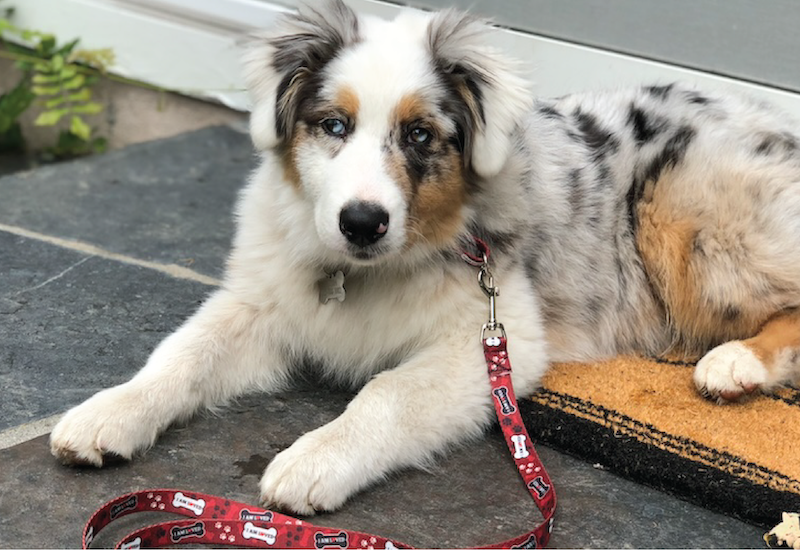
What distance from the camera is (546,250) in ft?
12.1

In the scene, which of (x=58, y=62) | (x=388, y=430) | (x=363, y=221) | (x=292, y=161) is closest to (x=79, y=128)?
(x=58, y=62)

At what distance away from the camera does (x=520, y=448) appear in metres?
3.11

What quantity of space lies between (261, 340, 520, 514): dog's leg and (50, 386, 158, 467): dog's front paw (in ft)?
1.49

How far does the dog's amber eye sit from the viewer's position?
3100 mm

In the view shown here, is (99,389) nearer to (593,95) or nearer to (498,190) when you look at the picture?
(498,190)

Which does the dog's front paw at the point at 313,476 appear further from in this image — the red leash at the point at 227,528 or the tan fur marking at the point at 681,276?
the tan fur marking at the point at 681,276

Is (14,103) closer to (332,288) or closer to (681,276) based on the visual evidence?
(332,288)

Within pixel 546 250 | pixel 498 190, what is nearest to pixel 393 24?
pixel 498 190

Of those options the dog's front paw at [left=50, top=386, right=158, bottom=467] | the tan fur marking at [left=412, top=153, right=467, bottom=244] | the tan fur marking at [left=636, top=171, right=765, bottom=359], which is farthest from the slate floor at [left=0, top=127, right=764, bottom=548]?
the tan fur marking at [left=636, top=171, right=765, bottom=359]

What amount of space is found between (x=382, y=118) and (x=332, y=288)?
69cm

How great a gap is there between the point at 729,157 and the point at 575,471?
1.48 metres

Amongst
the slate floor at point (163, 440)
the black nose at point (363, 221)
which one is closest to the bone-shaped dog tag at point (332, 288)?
the slate floor at point (163, 440)

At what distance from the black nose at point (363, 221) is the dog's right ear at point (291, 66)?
0.53 metres

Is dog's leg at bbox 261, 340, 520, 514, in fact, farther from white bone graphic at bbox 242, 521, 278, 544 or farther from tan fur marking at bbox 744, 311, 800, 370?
tan fur marking at bbox 744, 311, 800, 370
